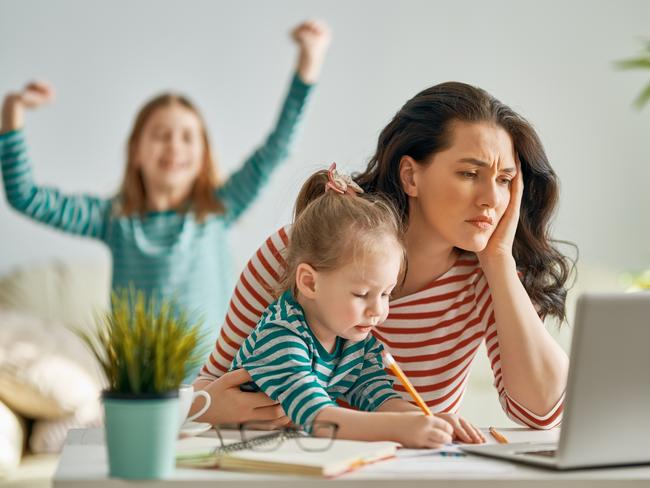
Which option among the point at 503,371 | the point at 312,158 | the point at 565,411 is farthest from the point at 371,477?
the point at 312,158

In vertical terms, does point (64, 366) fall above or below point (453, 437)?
below

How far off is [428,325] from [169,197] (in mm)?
1582

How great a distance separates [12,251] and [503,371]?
2.30 meters

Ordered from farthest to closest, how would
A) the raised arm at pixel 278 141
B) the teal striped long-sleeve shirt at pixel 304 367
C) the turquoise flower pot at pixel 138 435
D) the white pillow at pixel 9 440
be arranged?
the raised arm at pixel 278 141, the white pillow at pixel 9 440, the teal striped long-sleeve shirt at pixel 304 367, the turquoise flower pot at pixel 138 435

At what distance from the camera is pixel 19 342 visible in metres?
2.77

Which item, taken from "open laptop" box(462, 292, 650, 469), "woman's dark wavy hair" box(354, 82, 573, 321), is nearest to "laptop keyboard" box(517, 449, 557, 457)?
"open laptop" box(462, 292, 650, 469)

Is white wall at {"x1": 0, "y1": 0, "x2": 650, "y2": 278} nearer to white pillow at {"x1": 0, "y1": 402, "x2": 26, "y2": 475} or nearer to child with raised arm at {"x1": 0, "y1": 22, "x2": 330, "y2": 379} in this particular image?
child with raised arm at {"x1": 0, "y1": 22, "x2": 330, "y2": 379}

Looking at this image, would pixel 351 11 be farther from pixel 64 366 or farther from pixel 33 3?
pixel 64 366

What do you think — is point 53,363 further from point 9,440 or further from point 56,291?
point 56,291

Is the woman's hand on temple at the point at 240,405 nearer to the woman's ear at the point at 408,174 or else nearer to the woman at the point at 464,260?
the woman at the point at 464,260

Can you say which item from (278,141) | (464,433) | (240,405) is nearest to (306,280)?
(240,405)

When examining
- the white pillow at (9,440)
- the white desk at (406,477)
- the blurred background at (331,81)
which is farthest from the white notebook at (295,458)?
the blurred background at (331,81)

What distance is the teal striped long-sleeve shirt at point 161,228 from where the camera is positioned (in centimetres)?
300

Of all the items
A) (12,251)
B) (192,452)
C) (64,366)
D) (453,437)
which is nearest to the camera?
(192,452)
